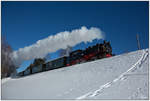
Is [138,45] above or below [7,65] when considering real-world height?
above

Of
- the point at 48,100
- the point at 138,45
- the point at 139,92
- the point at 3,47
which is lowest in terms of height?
the point at 48,100

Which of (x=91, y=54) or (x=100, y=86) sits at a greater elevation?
(x=91, y=54)

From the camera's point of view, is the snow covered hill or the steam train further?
the steam train

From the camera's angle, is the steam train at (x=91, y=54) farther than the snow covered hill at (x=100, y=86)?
Yes

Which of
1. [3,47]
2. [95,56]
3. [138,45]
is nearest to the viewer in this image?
[138,45]

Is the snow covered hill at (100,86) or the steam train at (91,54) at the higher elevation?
the steam train at (91,54)

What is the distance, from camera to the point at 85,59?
683 inches

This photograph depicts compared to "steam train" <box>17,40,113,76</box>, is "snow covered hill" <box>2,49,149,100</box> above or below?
below

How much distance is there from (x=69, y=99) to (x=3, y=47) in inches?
965

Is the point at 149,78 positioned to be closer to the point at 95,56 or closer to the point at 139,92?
the point at 139,92

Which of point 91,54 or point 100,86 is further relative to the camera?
point 91,54

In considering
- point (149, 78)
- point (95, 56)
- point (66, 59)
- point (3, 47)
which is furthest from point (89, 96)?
point (3, 47)

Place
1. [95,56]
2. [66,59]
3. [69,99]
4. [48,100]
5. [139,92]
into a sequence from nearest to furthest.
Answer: [139,92], [69,99], [48,100], [95,56], [66,59]

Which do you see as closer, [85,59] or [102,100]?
[102,100]
